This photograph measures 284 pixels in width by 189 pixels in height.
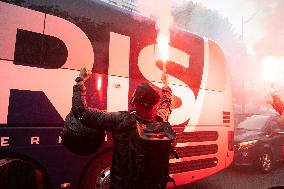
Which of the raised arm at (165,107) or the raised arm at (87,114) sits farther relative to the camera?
the raised arm at (165,107)

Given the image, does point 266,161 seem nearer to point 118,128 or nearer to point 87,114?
point 118,128

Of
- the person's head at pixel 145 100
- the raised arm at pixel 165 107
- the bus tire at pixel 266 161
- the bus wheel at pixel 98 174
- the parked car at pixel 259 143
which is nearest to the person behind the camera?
the person's head at pixel 145 100

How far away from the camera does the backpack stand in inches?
105

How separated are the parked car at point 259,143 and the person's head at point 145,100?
7.17 meters

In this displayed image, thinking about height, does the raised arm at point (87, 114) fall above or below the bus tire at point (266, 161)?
above

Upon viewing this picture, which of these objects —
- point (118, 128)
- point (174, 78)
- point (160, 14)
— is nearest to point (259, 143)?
point (174, 78)

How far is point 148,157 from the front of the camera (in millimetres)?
2674

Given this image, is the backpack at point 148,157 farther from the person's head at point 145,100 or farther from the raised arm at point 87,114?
the raised arm at point 87,114

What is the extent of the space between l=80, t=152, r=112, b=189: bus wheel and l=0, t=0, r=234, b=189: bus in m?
0.02

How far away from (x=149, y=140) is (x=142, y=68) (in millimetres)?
2940

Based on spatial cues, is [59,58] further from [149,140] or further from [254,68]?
[254,68]

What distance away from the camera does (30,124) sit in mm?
4203

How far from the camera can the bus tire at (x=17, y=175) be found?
10.8 feet

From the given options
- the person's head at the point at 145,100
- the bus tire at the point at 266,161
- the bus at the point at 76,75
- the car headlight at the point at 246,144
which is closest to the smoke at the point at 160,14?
the bus at the point at 76,75
